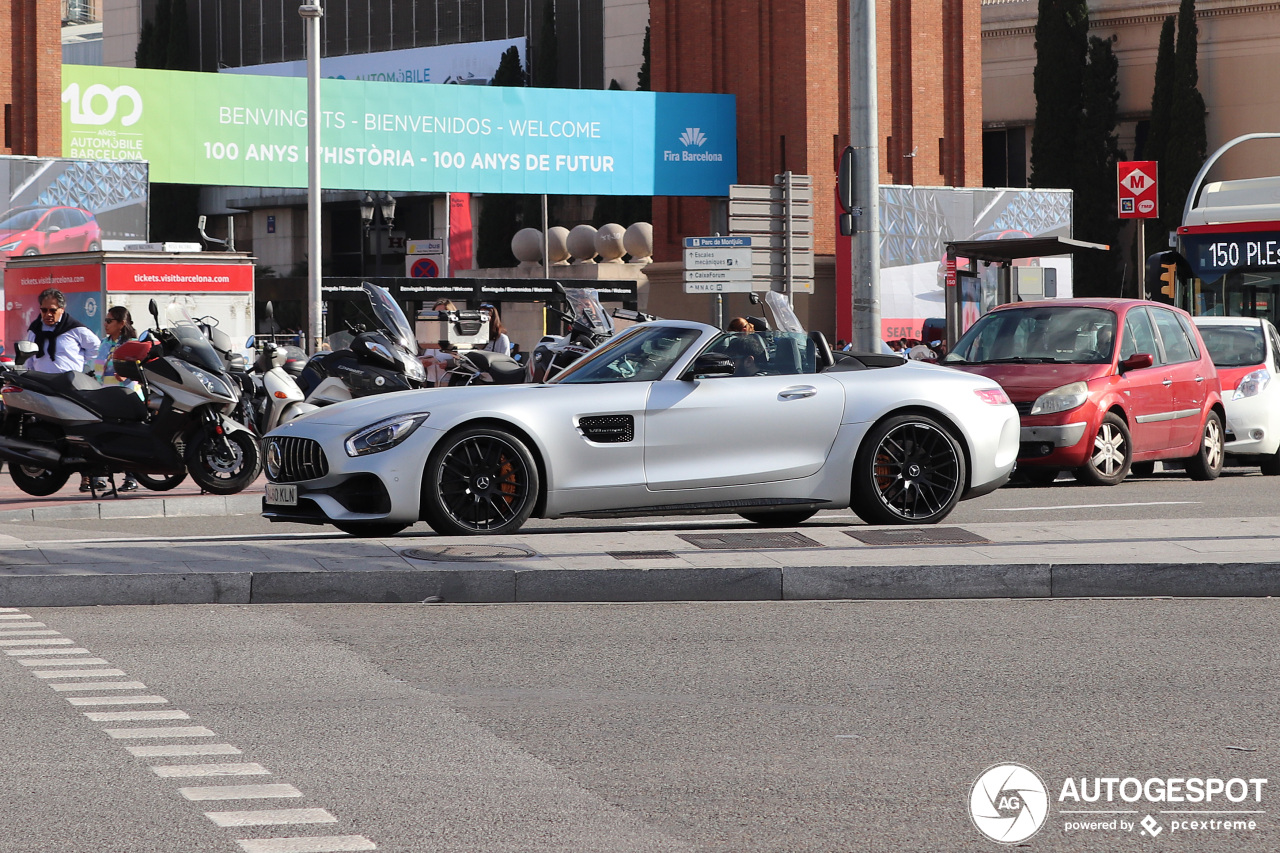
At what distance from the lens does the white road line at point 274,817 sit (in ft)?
15.0

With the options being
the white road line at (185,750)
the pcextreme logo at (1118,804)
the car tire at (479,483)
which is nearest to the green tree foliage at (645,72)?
the car tire at (479,483)

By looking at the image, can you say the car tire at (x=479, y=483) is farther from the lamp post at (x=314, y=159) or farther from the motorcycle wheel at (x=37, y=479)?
the lamp post at (x=314, y=159)

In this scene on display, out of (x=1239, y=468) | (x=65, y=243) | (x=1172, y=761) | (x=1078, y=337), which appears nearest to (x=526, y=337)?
(x=65, y=243)

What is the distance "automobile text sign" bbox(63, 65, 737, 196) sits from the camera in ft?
94.0

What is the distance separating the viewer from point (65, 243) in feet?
87.2

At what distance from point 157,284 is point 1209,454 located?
1317 centimetres

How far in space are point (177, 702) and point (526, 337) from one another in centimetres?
4067

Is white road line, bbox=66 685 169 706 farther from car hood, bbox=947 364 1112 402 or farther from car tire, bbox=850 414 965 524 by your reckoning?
car hood, bbox=947 364 1112 402

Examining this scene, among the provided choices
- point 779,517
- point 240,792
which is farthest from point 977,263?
point 240,792

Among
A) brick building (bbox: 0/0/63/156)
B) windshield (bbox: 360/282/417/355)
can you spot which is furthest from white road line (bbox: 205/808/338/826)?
brick building (bbox: 0/0/63/156)

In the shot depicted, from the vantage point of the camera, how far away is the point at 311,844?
435 cm

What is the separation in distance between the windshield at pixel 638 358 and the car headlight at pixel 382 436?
3.84ft

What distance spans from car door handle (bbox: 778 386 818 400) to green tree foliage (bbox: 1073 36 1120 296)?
44448 mm

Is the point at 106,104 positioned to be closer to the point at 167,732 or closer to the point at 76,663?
the point at 76,663
